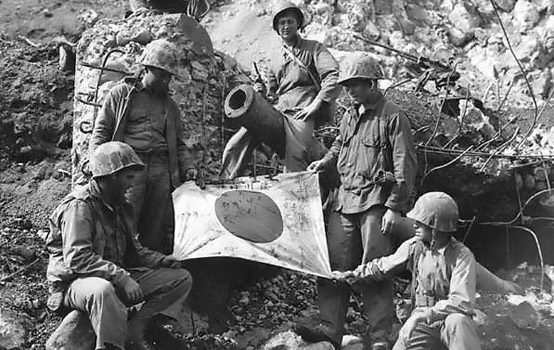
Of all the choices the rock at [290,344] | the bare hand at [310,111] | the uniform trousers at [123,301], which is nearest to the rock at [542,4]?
the bare hand at [310,111]

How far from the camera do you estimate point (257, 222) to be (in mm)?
8602

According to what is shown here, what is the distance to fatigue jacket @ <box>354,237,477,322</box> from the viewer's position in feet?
22.7

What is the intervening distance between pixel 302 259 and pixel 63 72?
211 inches

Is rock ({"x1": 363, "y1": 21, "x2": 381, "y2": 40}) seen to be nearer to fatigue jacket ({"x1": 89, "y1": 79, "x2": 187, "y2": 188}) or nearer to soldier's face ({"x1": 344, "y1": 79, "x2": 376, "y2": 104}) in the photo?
soldier's face ({"x1": 344, "y1": 79, "x2": 376, "y2": 104})

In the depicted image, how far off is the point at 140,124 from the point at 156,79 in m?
0.43

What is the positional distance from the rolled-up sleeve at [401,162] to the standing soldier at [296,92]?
4.14 ft

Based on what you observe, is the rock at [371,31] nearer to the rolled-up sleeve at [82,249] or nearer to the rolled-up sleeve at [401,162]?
the rolled-up sleeve at [401,162]

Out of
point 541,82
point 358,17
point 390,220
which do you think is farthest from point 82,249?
point 541,82

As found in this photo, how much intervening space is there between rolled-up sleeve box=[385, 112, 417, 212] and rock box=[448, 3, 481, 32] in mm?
7093

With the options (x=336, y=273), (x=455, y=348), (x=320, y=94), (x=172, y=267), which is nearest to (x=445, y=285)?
(x=455, y=348)

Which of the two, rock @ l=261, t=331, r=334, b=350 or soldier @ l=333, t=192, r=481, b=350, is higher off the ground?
soldier @ l=333, t=192, r=481, b=350

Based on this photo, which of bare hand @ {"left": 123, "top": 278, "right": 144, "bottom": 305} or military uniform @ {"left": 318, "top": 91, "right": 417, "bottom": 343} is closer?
bare hand @ {"left": 123, "top": 278, "right": 144, "bottom": 305}

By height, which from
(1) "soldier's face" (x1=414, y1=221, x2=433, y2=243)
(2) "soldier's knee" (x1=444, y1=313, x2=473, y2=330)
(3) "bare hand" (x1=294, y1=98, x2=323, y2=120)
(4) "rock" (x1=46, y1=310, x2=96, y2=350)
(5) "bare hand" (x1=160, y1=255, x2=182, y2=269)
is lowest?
(4) "rock" (x1=46, y1=310, x2=96, y2=350)

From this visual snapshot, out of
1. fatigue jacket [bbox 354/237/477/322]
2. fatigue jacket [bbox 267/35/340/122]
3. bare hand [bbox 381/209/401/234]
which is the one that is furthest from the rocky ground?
fatigue jacket [bbox 267/35/340/122]
